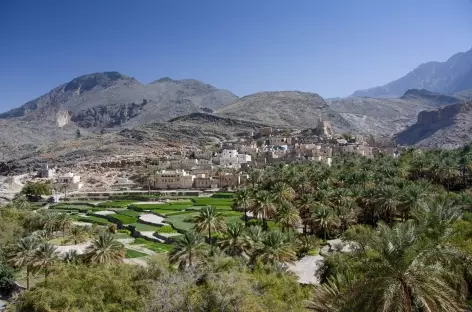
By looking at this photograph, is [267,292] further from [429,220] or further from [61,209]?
[61,209]

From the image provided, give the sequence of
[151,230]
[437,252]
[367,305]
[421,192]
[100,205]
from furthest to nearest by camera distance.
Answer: [100,205], [151,230], [421,192], [437,252], [367,305]

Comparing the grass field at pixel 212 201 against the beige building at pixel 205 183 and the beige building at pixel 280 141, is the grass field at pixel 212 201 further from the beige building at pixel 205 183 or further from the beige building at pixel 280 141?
the beige building at pixel 280 141

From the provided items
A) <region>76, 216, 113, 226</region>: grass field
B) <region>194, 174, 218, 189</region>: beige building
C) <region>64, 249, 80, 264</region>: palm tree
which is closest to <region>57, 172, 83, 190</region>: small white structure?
<region>194, 174, 218, 189</region>: beige building

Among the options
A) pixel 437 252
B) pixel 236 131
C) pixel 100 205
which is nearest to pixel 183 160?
pixel 100 205

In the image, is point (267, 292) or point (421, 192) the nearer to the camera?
point (267, 292)

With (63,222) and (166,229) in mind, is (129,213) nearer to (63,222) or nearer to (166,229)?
(166,229)

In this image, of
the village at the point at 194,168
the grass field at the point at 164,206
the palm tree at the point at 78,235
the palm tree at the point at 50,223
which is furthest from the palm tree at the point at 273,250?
the village at the point at 194,168

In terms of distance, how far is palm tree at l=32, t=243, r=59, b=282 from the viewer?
101ft

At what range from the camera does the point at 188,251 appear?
28.8 meters

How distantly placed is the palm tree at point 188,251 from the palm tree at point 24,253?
1134 cm

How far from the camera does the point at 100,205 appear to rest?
79.8 metres

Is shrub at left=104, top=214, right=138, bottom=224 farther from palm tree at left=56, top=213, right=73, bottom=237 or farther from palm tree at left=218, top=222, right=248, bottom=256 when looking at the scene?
palm tree at left=218, top=222, right=248, bottom=256

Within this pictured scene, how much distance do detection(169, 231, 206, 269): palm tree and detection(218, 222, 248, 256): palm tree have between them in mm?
1989

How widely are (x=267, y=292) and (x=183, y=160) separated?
96.3m
